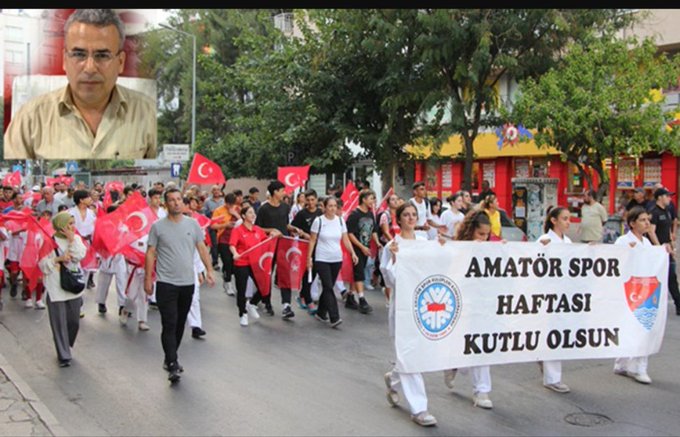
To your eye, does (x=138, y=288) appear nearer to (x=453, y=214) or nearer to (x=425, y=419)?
(x=425, y=419)

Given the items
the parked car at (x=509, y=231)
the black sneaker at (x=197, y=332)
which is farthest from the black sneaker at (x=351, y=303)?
the parked car at (x=509, y=231)

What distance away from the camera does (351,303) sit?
11.6 metres

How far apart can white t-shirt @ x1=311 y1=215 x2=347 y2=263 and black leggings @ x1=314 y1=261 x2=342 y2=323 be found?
9cm

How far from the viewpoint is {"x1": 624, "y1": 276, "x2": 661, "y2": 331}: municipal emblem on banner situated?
7.23 metres

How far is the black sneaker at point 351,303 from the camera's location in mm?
11539

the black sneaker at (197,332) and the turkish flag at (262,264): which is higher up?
the turkish flag at (262,264)

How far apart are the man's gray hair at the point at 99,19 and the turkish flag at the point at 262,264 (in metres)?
7.26

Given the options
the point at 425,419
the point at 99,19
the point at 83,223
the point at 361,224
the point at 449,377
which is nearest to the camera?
the point at 425,419

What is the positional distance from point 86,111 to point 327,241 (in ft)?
27.5

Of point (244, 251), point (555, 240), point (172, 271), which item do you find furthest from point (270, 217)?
point (555, 240)

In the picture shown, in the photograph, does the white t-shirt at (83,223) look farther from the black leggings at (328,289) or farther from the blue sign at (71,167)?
the blue sign at (71,167)

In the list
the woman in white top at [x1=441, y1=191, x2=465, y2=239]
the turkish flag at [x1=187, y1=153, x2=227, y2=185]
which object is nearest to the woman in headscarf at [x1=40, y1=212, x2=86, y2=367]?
the woman in white top at [x1=441, y1=191, x2=465, y2=239]

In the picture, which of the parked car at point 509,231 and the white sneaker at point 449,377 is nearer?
the white sneaker at point 449,377

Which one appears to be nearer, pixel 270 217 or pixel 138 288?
pixel 138 288
